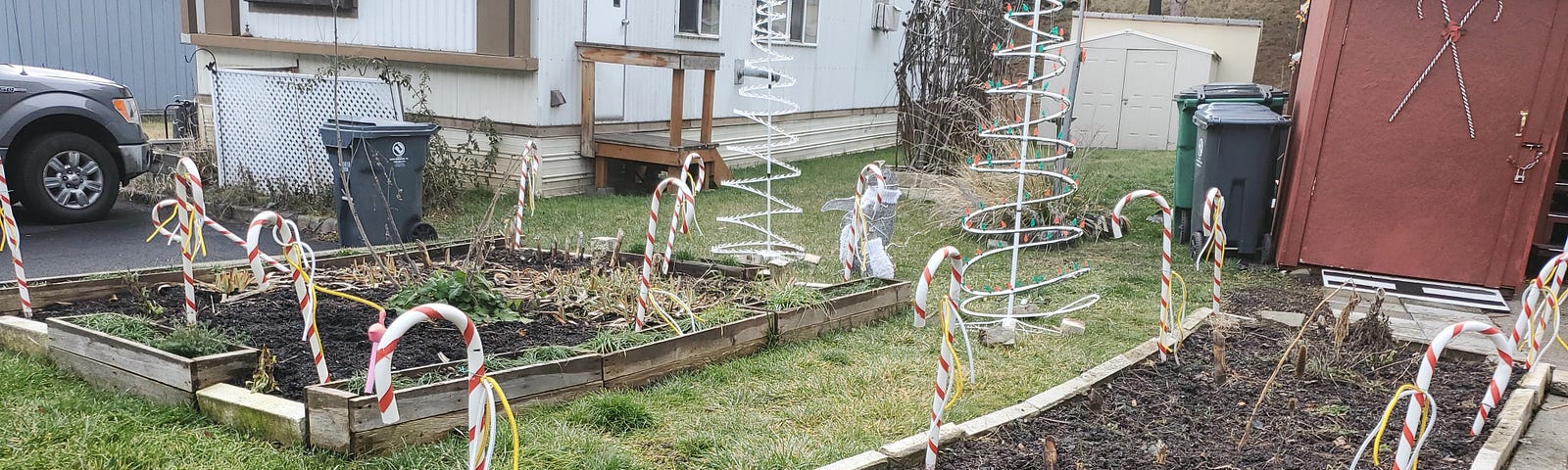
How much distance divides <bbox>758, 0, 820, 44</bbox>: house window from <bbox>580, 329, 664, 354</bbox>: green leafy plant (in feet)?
32.6

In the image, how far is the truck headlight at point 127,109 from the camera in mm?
8008

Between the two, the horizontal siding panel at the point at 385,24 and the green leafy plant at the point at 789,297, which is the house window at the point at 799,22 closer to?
the horizontal siding panel at the point at 385,24

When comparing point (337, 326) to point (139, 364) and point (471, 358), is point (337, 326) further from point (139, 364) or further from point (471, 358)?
point (471, 358)

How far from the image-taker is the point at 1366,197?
273 inches

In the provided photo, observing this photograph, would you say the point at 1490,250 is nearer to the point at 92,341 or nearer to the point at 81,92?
the point at 92,341

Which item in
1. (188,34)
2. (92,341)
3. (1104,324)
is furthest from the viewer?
(188,34)

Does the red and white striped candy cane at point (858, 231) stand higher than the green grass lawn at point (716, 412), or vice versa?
the red and white striped candy cane at point (858, 231)

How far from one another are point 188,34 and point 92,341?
862 centimetres

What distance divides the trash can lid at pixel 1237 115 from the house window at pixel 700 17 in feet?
19.8

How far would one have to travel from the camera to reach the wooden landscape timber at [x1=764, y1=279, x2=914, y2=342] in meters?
5.02

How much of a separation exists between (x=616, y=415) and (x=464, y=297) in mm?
1204

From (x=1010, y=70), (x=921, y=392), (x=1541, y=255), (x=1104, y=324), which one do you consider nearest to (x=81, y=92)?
(x=921, y=392)

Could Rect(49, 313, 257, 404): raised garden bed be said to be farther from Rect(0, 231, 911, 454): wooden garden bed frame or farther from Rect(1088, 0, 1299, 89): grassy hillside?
Rect(1088, 0, 1299, 89): grassy hillside

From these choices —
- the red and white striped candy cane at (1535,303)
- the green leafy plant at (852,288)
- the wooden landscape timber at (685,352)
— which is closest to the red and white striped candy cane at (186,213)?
the wooden landscape timber at (685,352)
